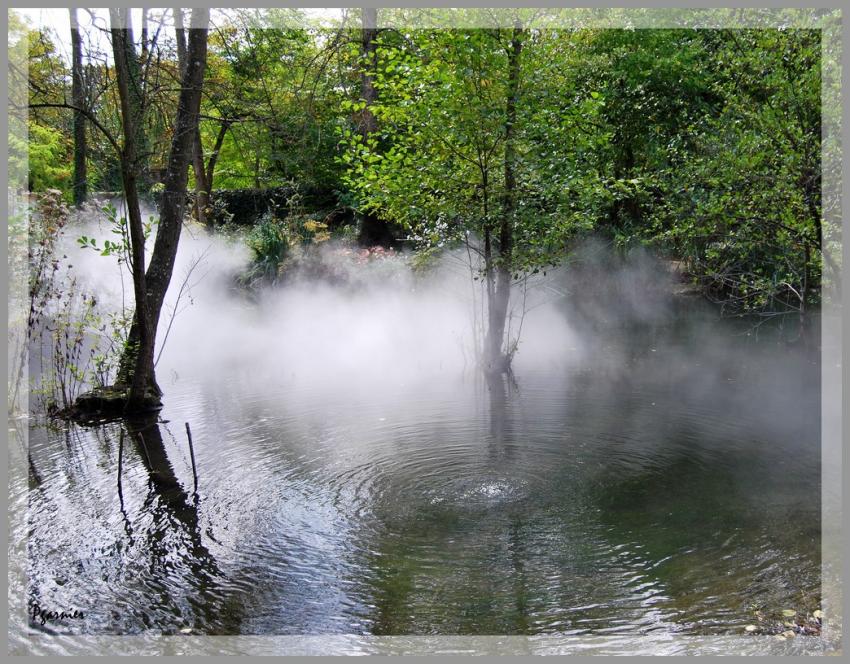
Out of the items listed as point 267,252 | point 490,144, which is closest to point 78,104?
point 490,144

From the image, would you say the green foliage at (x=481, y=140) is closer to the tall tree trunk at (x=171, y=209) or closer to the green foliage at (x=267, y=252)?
the tall tree trunk at (x=171, y=209)

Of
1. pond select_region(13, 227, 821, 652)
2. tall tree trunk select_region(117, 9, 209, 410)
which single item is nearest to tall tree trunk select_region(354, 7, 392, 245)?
tall tree trunk select_region(117, 9, 209, 410)

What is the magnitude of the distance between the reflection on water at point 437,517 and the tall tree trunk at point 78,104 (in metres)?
3.74

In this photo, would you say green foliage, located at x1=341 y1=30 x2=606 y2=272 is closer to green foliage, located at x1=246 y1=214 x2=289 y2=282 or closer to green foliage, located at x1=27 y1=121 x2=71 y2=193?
green foliage, located at x1=246 y1=214 x2=289 y2=282

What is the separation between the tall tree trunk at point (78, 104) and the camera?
7.75m

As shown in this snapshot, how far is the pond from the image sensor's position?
412 centimetres

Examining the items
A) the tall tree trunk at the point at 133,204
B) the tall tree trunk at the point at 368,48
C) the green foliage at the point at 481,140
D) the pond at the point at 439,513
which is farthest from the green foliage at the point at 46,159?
the green foliage at the point at 481,140

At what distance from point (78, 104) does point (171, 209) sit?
1.78 metres

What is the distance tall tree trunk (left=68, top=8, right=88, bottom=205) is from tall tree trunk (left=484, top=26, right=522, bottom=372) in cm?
498

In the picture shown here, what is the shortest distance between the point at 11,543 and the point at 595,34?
15064 mm

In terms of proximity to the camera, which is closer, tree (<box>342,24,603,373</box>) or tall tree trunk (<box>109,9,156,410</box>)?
tall tree trunk (<box>109,9,156,410</box>)
